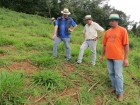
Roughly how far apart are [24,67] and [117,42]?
8.82ft

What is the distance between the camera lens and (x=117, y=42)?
6656 millimetres

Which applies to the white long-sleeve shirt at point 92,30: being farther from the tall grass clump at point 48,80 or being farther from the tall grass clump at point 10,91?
the tall grass clump at point 10,91

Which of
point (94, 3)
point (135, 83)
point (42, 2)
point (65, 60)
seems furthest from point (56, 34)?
point (94, 3)

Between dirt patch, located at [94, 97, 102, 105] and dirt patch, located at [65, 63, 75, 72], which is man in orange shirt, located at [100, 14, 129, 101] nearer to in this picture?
dirt patch, located at [94, 97, 102, 105]

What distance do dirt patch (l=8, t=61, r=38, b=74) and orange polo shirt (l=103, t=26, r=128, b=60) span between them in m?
2.15

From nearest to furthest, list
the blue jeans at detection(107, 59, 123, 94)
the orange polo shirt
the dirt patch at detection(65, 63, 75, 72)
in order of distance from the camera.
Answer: the orange polo shirt, the blue jeans at detection(107, 59, 123, 94), the dirt patch at detection(65, 63, 75, 72)

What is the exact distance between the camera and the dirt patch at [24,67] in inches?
296

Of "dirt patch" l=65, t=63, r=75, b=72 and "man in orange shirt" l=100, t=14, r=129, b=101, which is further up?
"man in orange shirt" l=100, t=14, r=129, b=101

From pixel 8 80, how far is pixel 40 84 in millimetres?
1150

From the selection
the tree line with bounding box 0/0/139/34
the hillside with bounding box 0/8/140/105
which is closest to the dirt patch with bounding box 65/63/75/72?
the hillside with bounding box 0/8/140/105

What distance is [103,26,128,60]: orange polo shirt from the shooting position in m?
6.56

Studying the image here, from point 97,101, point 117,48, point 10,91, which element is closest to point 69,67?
point 97,101

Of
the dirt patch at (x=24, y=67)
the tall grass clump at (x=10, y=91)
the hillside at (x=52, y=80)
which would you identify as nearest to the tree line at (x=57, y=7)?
the hillside at (x=52, y=80)

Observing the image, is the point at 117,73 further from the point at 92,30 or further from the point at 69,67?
the point at 92,30
